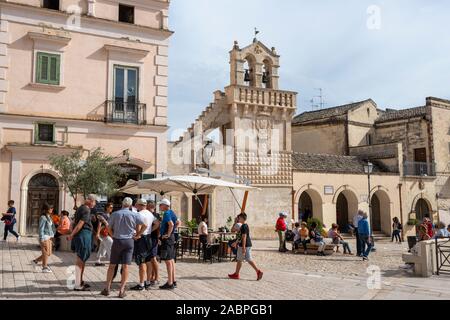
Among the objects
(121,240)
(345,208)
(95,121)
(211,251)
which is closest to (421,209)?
(345,208)

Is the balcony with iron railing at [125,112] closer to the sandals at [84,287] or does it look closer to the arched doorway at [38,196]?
the arched doorway at [38,196]

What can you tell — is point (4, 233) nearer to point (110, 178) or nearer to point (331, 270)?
point (110, 178)

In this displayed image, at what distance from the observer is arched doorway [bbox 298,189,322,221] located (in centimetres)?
2564

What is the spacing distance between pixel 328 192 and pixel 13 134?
55.9 ft

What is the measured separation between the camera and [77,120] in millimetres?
17281

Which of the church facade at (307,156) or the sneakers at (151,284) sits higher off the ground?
the church facade at (307,156)

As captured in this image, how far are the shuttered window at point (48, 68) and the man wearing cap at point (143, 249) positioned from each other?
1058 centimetres

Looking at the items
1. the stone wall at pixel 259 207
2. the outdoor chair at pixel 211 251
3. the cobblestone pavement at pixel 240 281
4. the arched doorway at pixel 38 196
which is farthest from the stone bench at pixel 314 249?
the arched doorway at pixel 38 196

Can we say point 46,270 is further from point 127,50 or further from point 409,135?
point 409,135

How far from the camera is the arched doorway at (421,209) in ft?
101

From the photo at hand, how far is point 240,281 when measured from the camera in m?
9.71

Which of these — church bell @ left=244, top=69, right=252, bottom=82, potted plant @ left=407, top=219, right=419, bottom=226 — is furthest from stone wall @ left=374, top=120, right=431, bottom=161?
church bell @ left=244, top=69, right=252, bottom=82

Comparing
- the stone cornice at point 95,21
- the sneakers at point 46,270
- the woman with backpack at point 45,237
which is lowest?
the sneakers at point 46,270
